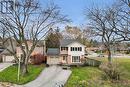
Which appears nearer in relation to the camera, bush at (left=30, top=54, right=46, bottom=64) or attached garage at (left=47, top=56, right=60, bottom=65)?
bush at (left=30, top=54, right=46, bottom=64)

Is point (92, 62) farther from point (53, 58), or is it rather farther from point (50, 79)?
point (50, 79)

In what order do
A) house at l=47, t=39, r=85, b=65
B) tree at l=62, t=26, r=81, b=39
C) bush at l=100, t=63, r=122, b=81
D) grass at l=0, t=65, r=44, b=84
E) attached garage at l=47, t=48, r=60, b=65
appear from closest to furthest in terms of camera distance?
bush at l=100, t=63, r=122, b=81 < grass at l=0, t=65, r=44, b=84 < attached garage at l=47, t=48, r=60, b=65 < house at l=47, t=39, r=85, b=65 < tree at l=62, t=26, r=81, b=39

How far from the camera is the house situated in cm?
5866

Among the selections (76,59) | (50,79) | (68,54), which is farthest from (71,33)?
(50,79)

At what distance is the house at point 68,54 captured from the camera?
192ft

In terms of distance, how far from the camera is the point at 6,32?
44.2m

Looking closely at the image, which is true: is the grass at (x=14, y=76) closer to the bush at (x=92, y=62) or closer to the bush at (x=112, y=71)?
the bush at (x=112, y=71)

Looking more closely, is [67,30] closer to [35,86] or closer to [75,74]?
[75,74]

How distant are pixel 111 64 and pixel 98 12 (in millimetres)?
18183

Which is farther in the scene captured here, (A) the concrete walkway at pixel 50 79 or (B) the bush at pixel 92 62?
(B) the bush at pixel 92 62

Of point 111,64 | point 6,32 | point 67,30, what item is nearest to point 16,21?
point 6,32

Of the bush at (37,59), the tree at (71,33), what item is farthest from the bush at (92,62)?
the tree at (71,33)

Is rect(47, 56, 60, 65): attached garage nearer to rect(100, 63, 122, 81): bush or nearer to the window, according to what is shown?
the window

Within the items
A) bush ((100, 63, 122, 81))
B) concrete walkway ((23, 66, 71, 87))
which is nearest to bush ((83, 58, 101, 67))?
concrete walkway ((23, 66, 71, 87))
